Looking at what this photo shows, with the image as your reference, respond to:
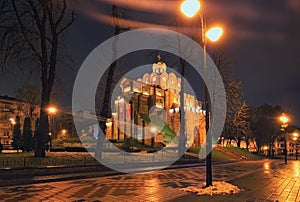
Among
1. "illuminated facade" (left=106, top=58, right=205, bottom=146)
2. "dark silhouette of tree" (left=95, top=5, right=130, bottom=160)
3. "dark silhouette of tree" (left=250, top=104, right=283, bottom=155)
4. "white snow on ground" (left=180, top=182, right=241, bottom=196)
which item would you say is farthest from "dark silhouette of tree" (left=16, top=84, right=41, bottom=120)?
"dark silhouette of tree" (left=250, top=104, right=283, bottom=155)

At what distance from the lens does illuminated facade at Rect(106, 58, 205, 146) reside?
54938 millimetres

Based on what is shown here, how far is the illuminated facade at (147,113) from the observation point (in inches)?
2163

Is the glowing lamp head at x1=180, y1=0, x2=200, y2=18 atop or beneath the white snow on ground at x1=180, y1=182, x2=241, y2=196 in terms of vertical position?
atop

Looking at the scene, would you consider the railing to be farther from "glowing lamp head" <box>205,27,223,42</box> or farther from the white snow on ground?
"glowing lamp head" <box>205,27,223,42</box>

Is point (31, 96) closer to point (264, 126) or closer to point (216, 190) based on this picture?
point (216, 190)

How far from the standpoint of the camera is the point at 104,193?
392 inches

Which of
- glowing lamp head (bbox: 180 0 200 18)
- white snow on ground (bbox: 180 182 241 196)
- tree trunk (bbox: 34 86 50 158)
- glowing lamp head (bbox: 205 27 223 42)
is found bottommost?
white snow on ground (bbox: 180 182 241 196)

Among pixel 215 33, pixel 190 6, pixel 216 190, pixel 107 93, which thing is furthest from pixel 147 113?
pixel 190 6

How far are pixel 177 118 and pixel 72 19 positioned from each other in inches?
1865

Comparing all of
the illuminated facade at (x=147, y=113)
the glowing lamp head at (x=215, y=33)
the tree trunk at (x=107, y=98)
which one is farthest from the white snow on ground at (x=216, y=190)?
the illuminated facade at (x=147, y=113)

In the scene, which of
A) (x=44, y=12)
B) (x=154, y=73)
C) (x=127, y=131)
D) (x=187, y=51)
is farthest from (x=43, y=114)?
(x=154, y=73)

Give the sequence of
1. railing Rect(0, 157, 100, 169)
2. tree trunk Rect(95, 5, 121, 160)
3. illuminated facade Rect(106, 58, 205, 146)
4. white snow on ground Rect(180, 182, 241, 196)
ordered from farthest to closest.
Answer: illuminated facade Rect(106, 58, 205, 146) → tree trunk Rect(95, 5, 121, 160) → railing Rect(0, 157, 100, 169) → white snow on ground Rect(180, 182, 241, 196)

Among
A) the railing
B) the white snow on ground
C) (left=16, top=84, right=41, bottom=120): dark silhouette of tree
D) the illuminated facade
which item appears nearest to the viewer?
the white snow on ground

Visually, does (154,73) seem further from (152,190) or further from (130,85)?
(152,190)
